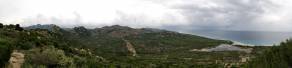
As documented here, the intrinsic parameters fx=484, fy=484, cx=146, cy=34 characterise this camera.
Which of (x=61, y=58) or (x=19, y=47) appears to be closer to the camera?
(x=61, y=58)

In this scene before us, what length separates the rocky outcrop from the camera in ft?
270

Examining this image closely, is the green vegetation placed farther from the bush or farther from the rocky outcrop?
the rocky outcrop

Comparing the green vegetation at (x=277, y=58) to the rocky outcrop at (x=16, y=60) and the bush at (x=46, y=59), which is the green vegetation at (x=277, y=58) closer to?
the bush at (x=46, y=59)

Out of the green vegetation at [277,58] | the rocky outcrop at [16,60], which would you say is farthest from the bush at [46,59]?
the green vegetation at [277,58]

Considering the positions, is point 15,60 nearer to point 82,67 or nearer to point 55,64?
point 55,64

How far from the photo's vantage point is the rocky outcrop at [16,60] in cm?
8226

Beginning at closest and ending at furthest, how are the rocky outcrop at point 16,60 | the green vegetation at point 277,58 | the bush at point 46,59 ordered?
the green vegetation at point 277,58 < the rocky outcrop at point 16,60 < the bush at point 46,59

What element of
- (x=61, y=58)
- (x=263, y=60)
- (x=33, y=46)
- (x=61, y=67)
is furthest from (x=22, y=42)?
(x=263, y=60)

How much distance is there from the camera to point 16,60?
86625 mm

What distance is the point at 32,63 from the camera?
83.4 metres

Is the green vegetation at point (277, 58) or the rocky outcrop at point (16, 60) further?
the rocky outcrop at point (16, 60)

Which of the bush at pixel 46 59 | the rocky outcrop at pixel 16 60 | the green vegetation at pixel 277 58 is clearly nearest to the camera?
the green vegetation at pixel 277 58

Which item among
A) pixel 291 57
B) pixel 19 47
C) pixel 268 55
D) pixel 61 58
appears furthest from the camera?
pixel 19 47

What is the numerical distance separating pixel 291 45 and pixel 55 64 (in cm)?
4099
